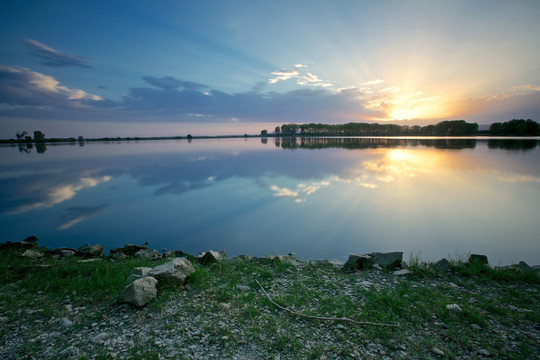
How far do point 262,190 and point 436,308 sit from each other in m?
11.3

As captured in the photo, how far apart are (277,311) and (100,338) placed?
280cm

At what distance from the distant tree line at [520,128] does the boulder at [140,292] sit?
407 feet

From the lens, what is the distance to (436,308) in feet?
13.7

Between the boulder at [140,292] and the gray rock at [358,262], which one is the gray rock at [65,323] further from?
the gray rock at [358,262]

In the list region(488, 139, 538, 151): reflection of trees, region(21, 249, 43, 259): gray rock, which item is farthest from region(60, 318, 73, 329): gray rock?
region(488, 139, 538, 151): reflection of trees

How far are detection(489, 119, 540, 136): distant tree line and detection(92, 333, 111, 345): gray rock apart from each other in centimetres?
12478

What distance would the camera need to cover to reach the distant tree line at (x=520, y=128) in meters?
81.9

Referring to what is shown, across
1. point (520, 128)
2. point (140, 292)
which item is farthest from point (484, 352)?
point (520, 128)

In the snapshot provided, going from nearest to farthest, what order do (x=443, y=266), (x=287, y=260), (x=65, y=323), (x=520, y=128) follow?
(x=65, y=323) < (x=443, y=266) < (x=287, y=260) < (x=520, y=128)

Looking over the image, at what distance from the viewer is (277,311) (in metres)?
4.23

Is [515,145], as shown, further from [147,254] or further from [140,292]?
[140,292]

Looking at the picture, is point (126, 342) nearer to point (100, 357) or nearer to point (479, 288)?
point (100, 357)

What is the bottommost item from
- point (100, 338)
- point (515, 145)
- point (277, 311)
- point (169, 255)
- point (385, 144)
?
point (169, 255)

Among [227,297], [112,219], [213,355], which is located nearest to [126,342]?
[213,355]
